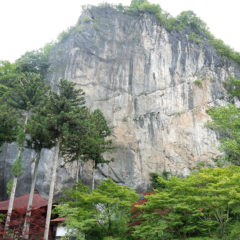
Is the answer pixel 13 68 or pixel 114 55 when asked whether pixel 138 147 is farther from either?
pixel 13 68

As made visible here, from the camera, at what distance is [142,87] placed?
3359cm

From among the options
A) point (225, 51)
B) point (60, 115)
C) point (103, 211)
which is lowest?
point (103, 211)

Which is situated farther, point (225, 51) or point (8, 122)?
point (225, 51)

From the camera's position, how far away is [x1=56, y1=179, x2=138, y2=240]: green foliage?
43.7 ft

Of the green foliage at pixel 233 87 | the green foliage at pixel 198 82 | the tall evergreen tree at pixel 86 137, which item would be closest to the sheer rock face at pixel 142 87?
the green foliage at pixel 198 82

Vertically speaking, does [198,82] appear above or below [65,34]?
below

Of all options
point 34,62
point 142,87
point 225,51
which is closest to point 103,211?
point 142,87

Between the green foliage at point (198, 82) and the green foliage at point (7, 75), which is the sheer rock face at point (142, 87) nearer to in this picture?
the green foliage at point (198, 82)

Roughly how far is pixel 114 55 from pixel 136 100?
303 inches

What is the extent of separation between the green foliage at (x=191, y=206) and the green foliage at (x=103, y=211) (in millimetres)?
1432

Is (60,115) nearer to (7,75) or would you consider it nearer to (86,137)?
(86,137)

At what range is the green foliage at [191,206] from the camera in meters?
11.7

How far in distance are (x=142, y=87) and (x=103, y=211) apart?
869 inches

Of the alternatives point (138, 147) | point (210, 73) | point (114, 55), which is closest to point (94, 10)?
point (114, 55)
